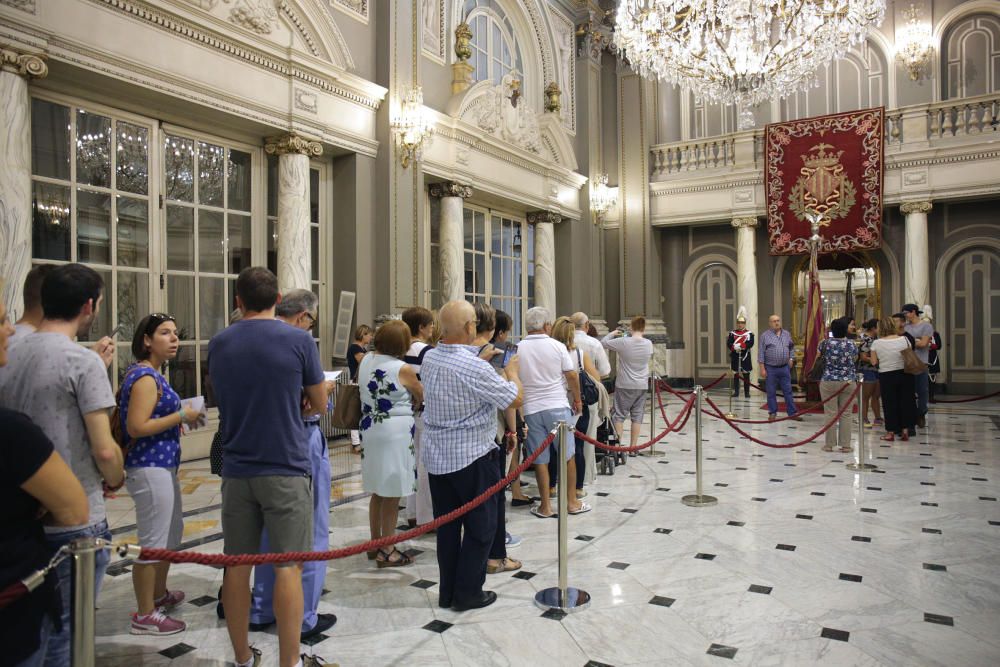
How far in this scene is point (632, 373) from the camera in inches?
268

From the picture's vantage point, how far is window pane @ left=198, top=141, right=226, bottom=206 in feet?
22.6

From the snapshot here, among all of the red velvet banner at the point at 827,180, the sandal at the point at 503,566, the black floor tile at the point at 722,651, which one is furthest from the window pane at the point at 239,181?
the red velvet banner at the point at 827,180

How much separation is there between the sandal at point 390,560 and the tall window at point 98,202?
3584 millimetres

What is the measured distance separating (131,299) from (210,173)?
5.28ft

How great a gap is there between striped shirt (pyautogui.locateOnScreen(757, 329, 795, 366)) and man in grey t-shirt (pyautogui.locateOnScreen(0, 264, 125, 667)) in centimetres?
886

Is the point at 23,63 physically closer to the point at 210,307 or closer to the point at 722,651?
the point at 210,307

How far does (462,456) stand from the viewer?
124 inches

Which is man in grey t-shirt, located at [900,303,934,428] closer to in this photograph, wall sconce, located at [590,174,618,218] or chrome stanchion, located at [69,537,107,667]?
wall sconce, located at [590,174,618,218]

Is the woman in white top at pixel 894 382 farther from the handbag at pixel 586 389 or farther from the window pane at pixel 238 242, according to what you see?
the window pane at pixel 238 242

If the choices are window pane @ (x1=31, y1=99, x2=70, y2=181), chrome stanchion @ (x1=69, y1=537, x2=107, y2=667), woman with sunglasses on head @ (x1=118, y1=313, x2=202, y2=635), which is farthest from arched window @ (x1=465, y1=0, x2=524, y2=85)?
chrome stanchion @ (x1=69, y1=537, x2=107, y2=667)

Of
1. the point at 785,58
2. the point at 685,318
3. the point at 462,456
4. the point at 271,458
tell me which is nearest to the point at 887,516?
the point at 462,456

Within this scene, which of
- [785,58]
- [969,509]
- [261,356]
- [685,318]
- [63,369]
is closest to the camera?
[63,369]

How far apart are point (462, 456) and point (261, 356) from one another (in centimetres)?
112

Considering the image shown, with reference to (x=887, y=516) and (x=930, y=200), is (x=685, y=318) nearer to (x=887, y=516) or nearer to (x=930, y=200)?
(x=930, y=200)
